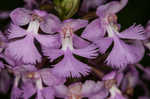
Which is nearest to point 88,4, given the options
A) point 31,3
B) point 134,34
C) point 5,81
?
point 31,3

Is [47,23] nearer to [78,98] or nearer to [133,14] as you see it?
[78,98]

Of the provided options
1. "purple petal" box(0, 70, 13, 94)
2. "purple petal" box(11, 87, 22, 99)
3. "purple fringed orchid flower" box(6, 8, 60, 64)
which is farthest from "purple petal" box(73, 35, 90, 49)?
"purple petal" box(0, 70, 13, 94)

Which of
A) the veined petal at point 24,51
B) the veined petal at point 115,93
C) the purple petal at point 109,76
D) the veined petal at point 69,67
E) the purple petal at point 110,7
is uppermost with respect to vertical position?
the purple petal at point 110,7

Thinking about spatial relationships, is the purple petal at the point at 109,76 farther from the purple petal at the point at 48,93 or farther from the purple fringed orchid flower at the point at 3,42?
the purple fringed orchid flower at the point at 3,42

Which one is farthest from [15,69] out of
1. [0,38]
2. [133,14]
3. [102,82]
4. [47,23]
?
[133,14]

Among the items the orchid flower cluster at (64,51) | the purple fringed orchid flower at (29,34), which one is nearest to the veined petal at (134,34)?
the orchid flower cluster at (64,51)
